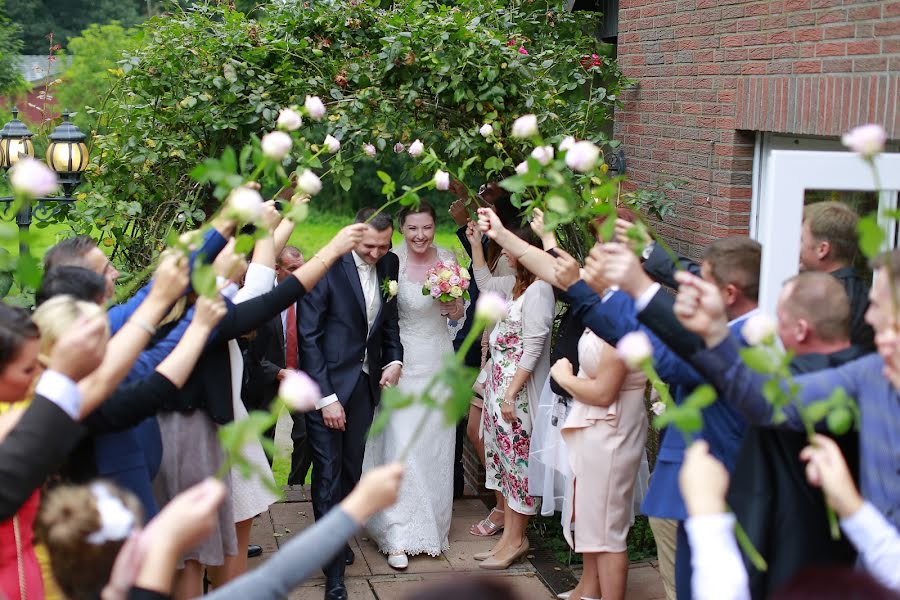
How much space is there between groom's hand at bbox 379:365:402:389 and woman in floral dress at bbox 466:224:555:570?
538 mm

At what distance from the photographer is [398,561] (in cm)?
567

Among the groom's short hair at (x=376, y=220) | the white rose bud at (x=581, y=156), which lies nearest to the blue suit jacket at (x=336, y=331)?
the groom's short hair at (x=376, y=220)

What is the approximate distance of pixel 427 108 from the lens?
227 inches

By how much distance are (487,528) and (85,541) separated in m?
4.12

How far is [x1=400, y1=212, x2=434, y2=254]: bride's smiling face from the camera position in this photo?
5809 mm

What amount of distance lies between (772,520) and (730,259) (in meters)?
0.96

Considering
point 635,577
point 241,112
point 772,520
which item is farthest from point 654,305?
point 241,112

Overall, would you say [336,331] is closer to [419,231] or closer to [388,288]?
[388,288]

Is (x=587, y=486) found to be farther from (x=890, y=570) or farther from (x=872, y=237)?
(x=872, y=237)

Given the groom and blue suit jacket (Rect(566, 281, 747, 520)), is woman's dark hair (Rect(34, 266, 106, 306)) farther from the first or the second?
the groom

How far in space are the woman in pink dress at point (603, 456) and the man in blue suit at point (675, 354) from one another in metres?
0.92

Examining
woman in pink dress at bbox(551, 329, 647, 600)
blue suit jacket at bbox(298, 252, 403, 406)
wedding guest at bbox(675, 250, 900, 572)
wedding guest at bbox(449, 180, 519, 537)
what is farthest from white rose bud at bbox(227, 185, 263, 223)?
wedding guest at bbox(449, 180, 519, 537)

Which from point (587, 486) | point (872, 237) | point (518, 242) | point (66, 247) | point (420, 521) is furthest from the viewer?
point (420, 521)

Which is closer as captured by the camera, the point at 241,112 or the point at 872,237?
the point at 872,237
